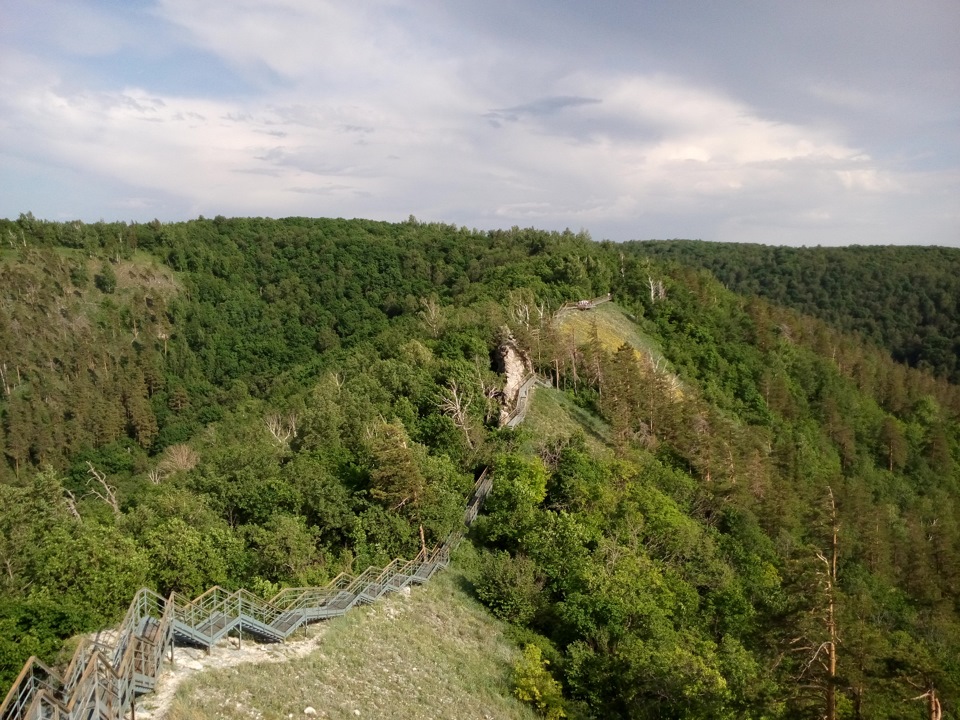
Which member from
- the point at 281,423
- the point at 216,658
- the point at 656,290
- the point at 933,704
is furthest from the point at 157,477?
the point at 656,290

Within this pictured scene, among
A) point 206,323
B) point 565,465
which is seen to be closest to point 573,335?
point 565,465

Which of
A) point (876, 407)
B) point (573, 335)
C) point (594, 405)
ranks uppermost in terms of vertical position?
point (573, 335)

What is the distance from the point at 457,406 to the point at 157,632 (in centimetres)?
2801

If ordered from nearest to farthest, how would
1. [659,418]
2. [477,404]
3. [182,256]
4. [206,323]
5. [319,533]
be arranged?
[319,533], [477,404], [659,418], [206,323], [182,256]

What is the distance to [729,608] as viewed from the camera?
33.4 metres

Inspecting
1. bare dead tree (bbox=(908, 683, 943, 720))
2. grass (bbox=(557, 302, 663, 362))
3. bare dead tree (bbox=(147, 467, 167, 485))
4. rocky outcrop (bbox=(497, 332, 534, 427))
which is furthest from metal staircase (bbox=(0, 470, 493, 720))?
grass (bbox=(557, 302, 663, 362))

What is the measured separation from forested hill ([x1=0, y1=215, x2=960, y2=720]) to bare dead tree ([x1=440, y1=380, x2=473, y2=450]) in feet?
0.68

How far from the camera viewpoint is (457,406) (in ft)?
146

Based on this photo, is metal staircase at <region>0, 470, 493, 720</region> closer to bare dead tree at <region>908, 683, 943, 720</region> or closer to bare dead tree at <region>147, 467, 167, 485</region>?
bare dead tree at <region>908, 683, 943, 720</region>

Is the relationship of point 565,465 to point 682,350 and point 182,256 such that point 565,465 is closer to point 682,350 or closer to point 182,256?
point 682,350

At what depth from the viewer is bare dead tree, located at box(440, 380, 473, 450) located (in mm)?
43719

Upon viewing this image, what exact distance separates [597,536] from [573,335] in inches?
1394

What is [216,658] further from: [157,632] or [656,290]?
[656,290]

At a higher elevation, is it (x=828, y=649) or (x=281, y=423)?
(x=828, y=649)
